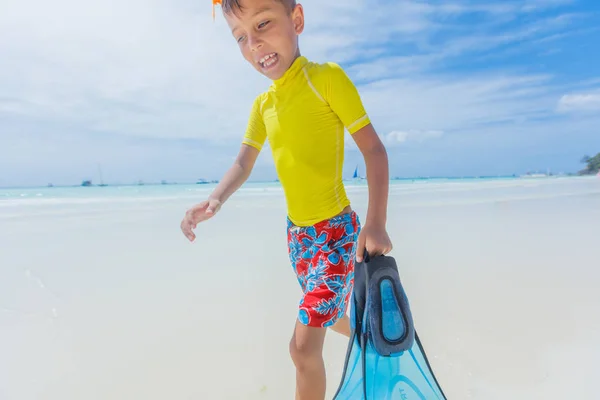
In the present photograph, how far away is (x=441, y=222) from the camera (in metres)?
6.14

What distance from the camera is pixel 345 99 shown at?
1.53 meters

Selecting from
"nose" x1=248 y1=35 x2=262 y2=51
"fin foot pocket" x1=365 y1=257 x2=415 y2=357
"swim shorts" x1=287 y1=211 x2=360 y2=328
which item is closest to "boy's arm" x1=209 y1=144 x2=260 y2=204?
"swim shorts" x1=287 y1=211 x2=360 y2=328

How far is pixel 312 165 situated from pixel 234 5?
66cm

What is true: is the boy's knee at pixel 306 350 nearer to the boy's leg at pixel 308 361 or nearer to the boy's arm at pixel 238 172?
the boy's leg at pixel 308 361

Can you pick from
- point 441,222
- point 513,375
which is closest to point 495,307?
point 513,375

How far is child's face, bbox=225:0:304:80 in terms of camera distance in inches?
61.5

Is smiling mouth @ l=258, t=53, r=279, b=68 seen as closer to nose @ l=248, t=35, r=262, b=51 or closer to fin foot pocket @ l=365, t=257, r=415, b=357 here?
nose @ l=248, t=35, r=262, b=51

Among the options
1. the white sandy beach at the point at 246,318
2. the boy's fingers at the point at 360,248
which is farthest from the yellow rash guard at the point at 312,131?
the white sandy beach at the point at 246,318

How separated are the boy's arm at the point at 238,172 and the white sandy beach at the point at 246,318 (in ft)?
2.90

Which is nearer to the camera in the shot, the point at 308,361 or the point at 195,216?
the point at 308,361

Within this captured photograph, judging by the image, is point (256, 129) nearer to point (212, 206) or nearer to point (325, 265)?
point (212, 206)

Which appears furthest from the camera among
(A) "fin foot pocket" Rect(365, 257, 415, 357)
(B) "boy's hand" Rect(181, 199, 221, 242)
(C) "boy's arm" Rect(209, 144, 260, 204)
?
(C) "boy's arm" Rect(209, 144, 260, 204)

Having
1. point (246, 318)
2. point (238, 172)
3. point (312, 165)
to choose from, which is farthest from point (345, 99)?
point (246, 318)

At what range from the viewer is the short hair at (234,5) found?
1570 mm
